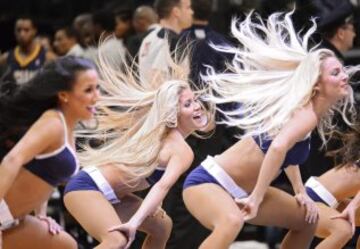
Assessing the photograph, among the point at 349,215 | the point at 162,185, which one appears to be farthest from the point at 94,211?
the point at 349,215

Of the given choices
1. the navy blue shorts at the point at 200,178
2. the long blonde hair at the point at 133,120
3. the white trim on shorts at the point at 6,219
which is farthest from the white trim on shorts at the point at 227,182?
the white trim on shorts at the point at 6,219

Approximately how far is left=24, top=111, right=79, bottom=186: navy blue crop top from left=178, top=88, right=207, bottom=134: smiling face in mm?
1039

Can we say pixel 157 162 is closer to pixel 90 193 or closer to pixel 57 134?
pixel 90 193

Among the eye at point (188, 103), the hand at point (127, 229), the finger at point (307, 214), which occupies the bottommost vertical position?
the finger at point (307, 214)

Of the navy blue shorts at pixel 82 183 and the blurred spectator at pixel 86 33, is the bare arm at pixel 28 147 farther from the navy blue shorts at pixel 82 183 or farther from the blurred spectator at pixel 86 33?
the blurred spectator at pixel 86 33

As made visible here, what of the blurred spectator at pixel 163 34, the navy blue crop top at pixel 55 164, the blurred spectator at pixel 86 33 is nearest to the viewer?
the navy blue crop top at pixel 55 164

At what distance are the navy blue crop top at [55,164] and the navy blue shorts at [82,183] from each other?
63 centimetres

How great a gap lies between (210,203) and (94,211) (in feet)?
2.26

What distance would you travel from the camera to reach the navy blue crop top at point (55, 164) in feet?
24.1

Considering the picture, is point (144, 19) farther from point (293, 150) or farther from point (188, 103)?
point (293, 150)

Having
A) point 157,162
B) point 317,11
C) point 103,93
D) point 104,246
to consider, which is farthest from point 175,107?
point 317,11

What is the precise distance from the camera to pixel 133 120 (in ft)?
27.8

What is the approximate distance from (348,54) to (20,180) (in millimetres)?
4651

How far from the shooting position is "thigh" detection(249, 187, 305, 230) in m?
8.03
